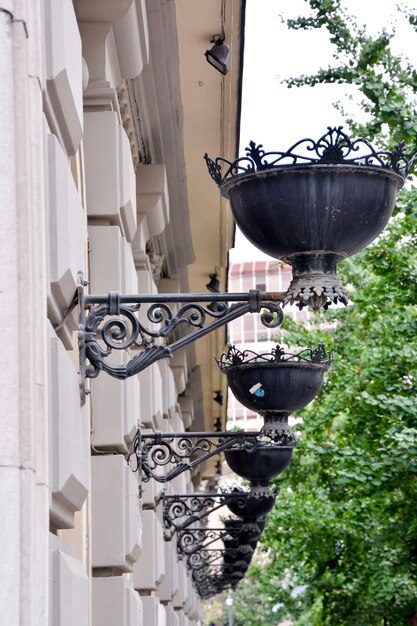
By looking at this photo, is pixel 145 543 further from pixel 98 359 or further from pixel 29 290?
pixel 29 290

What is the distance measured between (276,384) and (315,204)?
3.14m

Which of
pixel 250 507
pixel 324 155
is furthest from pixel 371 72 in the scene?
pixel 324 155

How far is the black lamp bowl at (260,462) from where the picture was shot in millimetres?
10375

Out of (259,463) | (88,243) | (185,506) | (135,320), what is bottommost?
(185,506)

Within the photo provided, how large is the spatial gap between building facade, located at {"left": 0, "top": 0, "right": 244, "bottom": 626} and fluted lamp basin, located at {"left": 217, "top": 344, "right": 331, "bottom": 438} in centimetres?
62

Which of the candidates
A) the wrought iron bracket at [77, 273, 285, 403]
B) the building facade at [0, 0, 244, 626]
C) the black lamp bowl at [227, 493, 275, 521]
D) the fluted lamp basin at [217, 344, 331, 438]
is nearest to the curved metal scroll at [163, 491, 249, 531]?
the building facade at [0, 0, 244, 626]

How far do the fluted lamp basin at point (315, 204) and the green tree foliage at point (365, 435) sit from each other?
26.3 ft

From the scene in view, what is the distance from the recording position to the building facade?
368 cm

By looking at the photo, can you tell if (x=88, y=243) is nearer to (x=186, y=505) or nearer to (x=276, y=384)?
(x=276, y=384)

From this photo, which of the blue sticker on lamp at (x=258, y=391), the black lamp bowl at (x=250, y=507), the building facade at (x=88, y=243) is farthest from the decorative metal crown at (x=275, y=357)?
the black lamp bowl at (x=250, y=507)

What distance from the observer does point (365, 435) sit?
18125 millimetres

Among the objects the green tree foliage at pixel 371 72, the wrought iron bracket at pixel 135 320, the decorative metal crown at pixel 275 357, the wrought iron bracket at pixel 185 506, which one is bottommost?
the wrought iron bracket at pixel 185 506

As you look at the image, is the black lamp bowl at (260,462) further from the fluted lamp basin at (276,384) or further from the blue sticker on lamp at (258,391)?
the blue sticker on lamp at (258,391)

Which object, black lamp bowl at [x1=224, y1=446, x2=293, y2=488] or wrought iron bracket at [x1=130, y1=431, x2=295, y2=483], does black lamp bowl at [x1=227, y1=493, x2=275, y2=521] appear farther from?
wrought iron bracket at [x1=130, y1=431, x2=295, y2=483]
